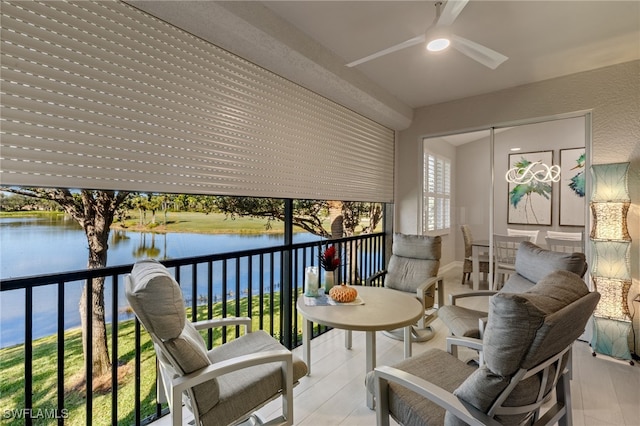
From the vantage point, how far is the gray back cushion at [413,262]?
308cm

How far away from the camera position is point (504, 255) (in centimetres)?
359

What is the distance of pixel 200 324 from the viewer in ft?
5.97

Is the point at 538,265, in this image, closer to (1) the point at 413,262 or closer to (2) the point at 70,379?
(1) the point at 413,262

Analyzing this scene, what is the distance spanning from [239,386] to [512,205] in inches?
142

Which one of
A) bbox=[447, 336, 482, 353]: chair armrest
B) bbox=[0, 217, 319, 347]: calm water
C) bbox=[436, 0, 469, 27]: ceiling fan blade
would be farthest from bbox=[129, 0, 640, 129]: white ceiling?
bbox=[447, 336, 482, 353]: chair armrest

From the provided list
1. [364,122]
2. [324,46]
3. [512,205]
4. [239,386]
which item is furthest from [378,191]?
[239,386]

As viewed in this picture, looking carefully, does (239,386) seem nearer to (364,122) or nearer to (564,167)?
(364,122)

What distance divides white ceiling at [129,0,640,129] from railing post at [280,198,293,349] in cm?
128

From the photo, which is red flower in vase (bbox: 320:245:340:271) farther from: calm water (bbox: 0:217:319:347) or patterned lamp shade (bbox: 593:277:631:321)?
patterned lamp shade (bbox: 593:277:631:321)

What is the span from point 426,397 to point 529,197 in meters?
3.20

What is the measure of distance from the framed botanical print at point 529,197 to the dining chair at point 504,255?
217mm

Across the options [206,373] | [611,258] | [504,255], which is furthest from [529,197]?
[206,373]

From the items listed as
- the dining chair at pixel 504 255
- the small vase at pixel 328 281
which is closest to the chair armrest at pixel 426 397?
the small vase at pixel 328 281

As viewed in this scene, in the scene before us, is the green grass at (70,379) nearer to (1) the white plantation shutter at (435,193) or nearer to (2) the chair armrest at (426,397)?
(2) the chair armrest at (426,397)
